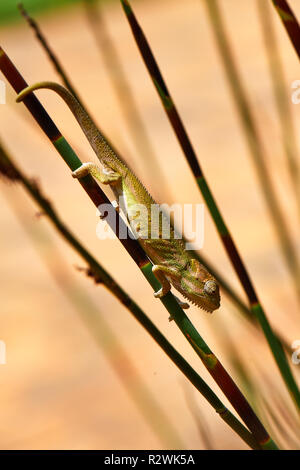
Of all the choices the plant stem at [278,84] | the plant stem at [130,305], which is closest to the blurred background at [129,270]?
the plant stem at [130,305]

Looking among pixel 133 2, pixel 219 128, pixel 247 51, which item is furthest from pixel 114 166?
pixel 133 2

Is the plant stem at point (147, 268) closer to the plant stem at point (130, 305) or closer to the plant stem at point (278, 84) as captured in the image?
the plant stem at point (130, 305)

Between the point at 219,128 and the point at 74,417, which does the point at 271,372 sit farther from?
the point at 219,128

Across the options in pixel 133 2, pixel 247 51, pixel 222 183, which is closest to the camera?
pixel 222 183

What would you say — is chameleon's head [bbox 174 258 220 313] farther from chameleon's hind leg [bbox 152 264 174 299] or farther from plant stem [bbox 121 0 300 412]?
plant stem [bbox 121 0 300 412]

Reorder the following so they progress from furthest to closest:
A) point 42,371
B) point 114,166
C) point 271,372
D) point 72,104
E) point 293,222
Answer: point 293,222 → point 42,371 → point 271,372 → point 114,166 → point 72,104

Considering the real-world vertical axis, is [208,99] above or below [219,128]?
above
